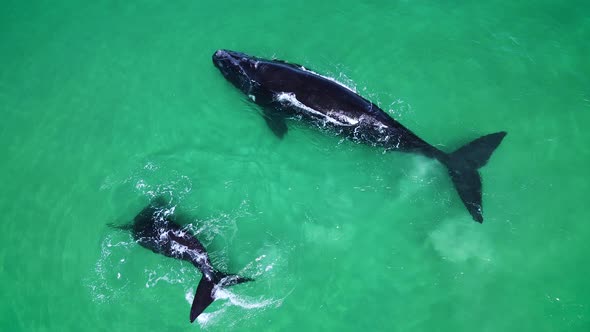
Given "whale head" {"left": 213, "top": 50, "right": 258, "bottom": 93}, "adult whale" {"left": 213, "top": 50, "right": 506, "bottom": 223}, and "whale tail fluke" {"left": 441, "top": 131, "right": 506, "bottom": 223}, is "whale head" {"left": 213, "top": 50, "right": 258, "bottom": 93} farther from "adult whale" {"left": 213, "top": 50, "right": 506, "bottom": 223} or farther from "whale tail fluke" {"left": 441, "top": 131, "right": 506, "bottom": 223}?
"whale tail fluke" {"left": 441, "top": 131, "right": 506, "bottom": 223}

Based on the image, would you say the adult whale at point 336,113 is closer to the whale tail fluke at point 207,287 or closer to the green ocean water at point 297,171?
the green ocean water at point 297,171

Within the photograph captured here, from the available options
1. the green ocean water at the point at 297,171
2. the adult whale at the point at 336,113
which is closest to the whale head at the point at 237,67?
the adult whale at the point at 336,113

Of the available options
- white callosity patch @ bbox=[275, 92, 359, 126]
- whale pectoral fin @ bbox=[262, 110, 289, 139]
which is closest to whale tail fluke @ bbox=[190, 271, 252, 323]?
whale pectoral fin @ bbox=[262, 110, 289, 139]

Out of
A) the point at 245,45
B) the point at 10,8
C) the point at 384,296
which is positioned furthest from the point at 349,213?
the point at 10,8

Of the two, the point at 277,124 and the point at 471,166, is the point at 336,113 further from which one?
the point at 471,166

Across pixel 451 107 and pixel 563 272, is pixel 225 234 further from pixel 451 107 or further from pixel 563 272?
pixel 563 272

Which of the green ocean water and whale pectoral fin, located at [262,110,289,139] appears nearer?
the green ocean water
